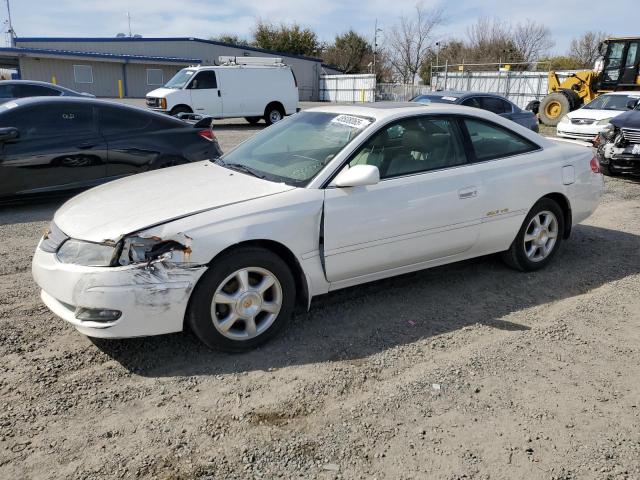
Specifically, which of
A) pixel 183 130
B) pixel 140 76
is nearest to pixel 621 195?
pixel 183 130

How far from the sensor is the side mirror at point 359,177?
362cm

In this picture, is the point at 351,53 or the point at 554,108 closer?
the point at 554,108

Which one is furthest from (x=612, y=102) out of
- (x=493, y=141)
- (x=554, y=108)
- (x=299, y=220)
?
(x=299, y=220)

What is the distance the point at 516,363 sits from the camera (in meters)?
3.45

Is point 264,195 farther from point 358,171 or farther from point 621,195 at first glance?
point 621,195

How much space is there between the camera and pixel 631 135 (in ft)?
30.4

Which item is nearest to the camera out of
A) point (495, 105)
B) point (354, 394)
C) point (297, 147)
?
point (354, 394)

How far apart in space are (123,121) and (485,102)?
8.14 m

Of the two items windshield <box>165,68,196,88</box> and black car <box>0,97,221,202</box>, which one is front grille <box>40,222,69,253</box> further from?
windshield <box>165,68,196,88</box>

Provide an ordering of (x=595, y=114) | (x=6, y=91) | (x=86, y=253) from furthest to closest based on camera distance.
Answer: (x=595, y=114), (x=6, y=91), (x=86, y=253)

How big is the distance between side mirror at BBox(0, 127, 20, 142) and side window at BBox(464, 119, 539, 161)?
17.0ft

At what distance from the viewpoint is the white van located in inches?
709

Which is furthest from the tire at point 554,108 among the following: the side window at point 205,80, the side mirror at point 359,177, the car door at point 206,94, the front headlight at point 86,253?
the front headlight at point 86,253

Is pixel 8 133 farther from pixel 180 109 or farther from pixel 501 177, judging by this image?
pixel 180 109
